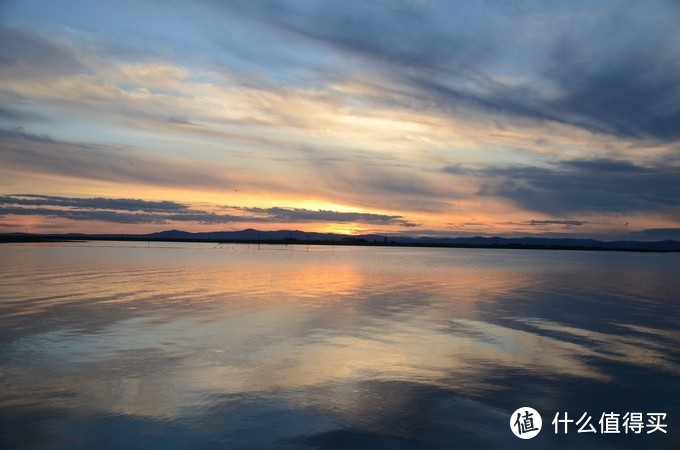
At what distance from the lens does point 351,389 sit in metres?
10.9

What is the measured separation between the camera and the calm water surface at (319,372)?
869 cm

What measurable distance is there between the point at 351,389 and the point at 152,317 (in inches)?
453

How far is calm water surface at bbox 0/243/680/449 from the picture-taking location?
8688 millimetres

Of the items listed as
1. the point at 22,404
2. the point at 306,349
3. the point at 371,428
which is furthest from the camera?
the point at 306,349

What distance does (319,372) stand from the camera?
12.2m

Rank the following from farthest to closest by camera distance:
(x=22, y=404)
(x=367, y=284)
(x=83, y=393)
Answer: (x=367, y=284) < (x=83, y=393) < (x=22, y=404)

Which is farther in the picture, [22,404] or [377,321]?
[377,321]

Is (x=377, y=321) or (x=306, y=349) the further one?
(x=377, y=321)

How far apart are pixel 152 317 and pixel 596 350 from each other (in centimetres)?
1603

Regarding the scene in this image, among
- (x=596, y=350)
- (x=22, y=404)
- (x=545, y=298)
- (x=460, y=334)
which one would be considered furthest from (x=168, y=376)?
(x=545, y=298)

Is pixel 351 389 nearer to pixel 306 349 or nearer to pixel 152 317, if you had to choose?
pixel 306 349

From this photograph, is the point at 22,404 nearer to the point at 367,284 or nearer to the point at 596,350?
the point at 596,350

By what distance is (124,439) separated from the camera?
8.21m

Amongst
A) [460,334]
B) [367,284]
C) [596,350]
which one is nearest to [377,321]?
[460,334]
